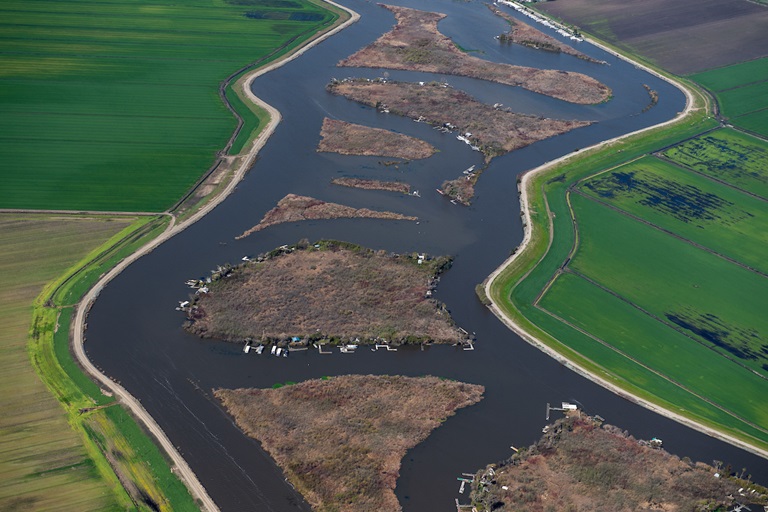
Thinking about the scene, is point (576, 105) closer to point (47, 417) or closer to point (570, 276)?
point (570, 276)

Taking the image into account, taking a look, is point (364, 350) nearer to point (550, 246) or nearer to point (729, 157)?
point (550, 246)

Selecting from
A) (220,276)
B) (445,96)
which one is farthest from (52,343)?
(445,96)

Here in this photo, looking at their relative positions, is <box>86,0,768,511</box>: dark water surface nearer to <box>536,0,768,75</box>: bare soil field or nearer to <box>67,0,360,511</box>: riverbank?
<box>67,0,360,511</box>: riverbank

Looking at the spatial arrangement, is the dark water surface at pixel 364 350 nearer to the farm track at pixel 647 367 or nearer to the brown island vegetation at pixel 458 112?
the brown island vegetation at pixel 458 112

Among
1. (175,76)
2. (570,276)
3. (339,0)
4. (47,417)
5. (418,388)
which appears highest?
(339,0)

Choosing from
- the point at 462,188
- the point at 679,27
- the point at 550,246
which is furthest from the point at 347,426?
the point at 679,27

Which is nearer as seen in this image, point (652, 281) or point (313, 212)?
point (652, 281)
